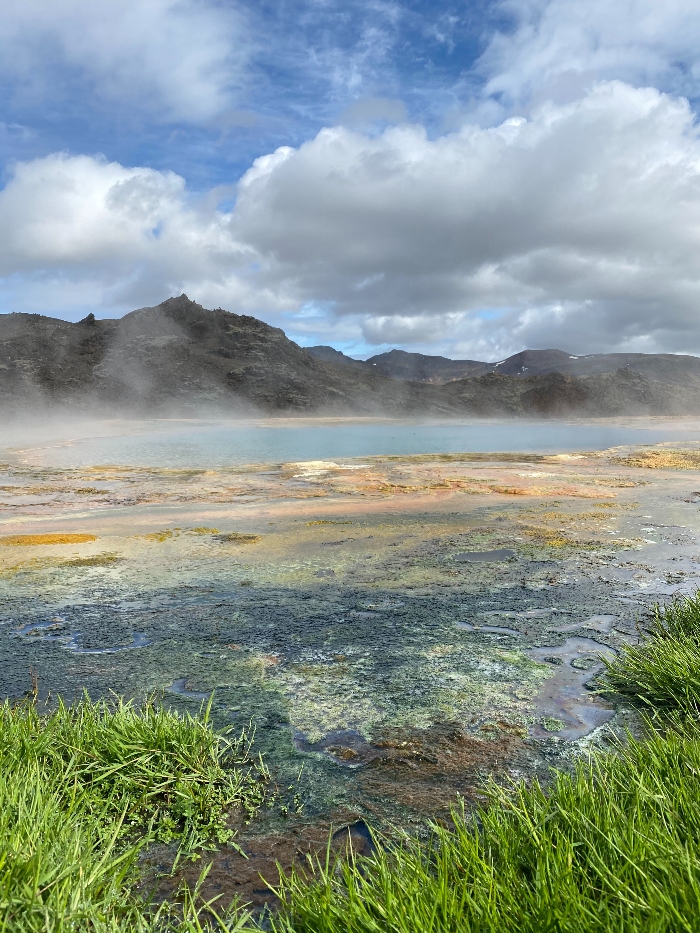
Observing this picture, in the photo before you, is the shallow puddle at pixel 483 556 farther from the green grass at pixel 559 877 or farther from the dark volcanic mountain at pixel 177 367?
the dark volcanic mountain at pixel 177 367

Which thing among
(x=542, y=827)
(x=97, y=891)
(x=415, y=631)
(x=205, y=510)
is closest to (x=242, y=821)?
(x=97, y=891)

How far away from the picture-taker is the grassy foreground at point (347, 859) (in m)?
2.22

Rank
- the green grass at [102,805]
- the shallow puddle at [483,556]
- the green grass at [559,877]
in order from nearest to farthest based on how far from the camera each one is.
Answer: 1. the green grass at [559,877]
2. the green grass at [102,805]
3. the shallow puddle at [483,556]

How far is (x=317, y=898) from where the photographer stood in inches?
99.2

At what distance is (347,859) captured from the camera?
2.91 meters

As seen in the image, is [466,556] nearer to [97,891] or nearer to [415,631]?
[415,631]

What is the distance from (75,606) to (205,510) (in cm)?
788

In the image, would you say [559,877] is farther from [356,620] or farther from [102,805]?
[356,620]

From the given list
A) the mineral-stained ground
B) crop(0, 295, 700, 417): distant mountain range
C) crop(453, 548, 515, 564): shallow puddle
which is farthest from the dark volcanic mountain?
crop(453, 548, 515, 564): shallow puddle

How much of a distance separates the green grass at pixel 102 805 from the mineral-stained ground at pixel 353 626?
0.99 ft

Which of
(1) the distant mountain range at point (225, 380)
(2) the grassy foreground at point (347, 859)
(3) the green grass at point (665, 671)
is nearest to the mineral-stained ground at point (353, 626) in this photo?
(3) the green grass at point (665, 671)

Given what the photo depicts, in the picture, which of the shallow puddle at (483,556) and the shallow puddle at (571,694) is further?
the shallow puddle at (483,556)

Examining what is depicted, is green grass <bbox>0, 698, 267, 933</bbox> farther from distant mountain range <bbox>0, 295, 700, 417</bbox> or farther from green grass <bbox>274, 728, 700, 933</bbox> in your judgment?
distant mountain range <bbox>0, 295, 700, 417</bbox>

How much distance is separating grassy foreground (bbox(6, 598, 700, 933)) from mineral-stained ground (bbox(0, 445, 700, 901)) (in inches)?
18.5
